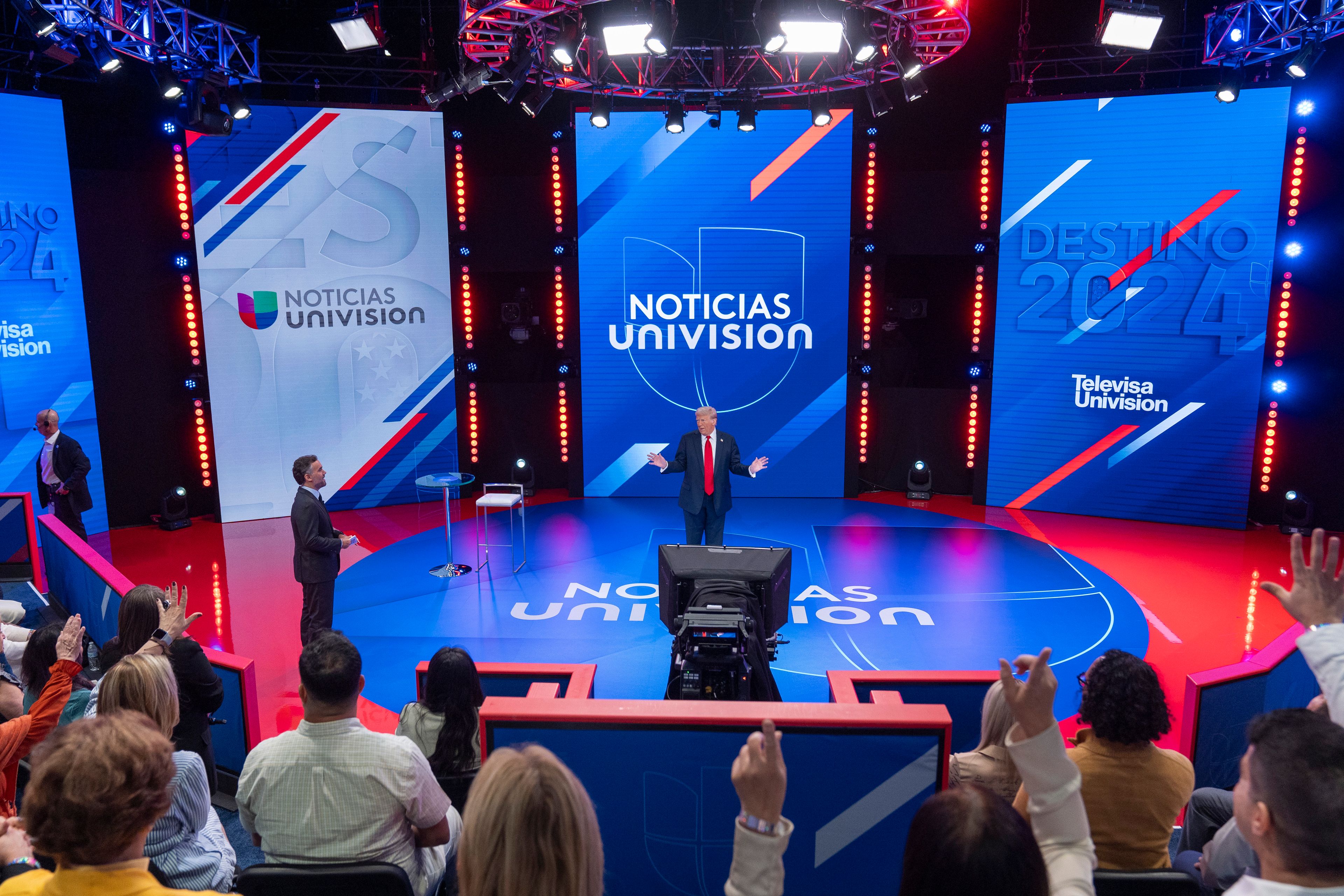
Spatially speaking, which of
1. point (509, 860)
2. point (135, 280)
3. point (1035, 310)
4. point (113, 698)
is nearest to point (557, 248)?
point (135, 280)

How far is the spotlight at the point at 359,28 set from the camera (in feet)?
27.8

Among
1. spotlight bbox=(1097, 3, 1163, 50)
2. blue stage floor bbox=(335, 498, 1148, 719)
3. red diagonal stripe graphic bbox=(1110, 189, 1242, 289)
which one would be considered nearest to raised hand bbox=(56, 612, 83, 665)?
blue stage floor bbox=(335, 498, 1148, 719)

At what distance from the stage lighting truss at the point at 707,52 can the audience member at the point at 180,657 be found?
14.7 feet

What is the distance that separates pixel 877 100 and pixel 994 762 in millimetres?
7195

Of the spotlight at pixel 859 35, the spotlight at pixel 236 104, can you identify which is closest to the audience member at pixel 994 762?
the spotlight at pixel 859 35

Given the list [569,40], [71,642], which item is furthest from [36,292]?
[71,642]

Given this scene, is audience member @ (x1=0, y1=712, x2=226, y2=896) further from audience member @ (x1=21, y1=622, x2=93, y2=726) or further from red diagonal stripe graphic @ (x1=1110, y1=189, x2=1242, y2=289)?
red diagonal stripe graphic @ (x1=1110, y1=189, x2=1242, y2=289)

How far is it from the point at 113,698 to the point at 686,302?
828 cm

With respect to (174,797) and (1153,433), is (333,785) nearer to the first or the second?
(174,797)

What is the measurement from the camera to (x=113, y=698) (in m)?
2.77

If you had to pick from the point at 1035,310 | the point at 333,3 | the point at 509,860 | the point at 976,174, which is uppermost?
the point at 333,3

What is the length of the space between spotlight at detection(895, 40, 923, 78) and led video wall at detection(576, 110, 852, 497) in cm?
233

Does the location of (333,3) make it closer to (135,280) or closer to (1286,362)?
(135,280)

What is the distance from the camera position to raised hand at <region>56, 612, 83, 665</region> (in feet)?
10.6
